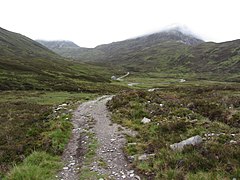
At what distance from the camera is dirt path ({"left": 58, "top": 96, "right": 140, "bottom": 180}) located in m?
11.2

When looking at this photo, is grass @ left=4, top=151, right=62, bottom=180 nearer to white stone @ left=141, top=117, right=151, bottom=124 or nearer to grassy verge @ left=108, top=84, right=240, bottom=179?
grassy verge @ left=108, top=84, right=240, bottom=179

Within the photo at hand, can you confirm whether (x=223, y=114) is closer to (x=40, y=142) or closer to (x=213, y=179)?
(x=213, y=179)

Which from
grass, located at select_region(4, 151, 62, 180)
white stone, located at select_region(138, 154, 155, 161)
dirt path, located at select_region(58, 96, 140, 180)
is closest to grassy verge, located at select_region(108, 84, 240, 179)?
white stone, located at select_region(138, 154, 155, 161)

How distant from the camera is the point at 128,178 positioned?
10570 mm

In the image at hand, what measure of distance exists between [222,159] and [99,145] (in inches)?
281

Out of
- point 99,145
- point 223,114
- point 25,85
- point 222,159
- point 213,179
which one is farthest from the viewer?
point 25,85

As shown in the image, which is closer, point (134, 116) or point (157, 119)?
point (157, 119)

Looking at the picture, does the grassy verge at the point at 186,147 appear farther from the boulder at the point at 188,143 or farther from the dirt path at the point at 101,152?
the dirt path at the point at 101,152

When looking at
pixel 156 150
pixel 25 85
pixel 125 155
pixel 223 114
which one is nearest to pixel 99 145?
pixel 125 155

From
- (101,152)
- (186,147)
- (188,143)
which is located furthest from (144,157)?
(101,152)

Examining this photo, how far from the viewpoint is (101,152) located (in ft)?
45.5

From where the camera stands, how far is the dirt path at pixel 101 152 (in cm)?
1120

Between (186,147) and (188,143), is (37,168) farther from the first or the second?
(188,143)

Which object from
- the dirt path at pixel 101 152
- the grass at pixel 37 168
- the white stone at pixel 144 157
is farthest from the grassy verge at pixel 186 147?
the grass at pixel 37 168
